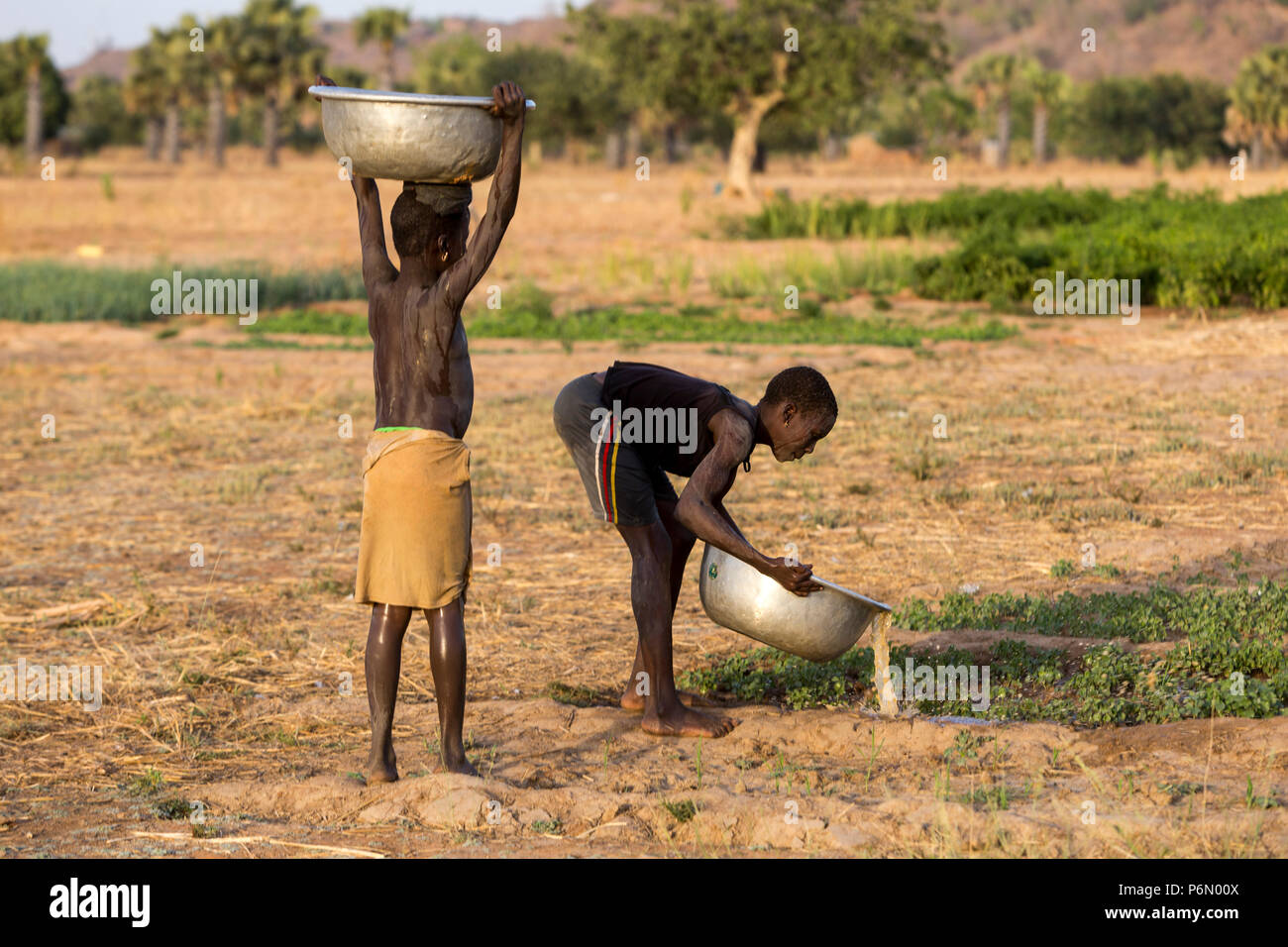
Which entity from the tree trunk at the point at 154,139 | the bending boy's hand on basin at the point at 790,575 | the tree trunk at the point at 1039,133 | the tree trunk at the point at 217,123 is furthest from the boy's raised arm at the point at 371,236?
the tree trunk at the point at 154,139

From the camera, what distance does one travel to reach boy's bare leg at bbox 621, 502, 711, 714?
17.0 ft

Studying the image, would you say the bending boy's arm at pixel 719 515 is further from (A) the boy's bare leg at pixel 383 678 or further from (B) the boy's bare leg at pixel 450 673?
(A) the boy's bare leg at pixel 383 678

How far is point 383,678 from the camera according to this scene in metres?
4.33

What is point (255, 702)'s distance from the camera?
17.5 feet

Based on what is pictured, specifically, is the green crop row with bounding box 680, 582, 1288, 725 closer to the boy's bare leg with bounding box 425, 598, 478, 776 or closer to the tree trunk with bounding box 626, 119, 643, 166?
the boy's bare leg with bounding box 425, 598, 478, 776

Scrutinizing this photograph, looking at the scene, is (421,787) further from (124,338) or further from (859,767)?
(124,338)

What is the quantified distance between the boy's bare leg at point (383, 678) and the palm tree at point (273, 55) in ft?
167

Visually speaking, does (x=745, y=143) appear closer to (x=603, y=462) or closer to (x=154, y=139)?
(x=603, y=462)

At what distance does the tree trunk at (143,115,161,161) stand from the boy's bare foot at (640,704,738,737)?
192 feet

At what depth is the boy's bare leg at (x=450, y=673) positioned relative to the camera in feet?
14.1

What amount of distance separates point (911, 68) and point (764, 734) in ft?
96.8

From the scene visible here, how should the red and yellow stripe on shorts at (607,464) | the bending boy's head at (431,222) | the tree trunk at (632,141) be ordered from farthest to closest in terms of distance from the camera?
the tree trunk at (632,141) < the red and yellow stripe on shorts at (607,464) < the bending boy's head at (431,222)

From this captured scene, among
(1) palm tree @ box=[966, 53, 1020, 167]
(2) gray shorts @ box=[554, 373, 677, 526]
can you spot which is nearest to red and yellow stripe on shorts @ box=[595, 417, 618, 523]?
(2) gray shorts @ box=[554, 373, 677, 526]

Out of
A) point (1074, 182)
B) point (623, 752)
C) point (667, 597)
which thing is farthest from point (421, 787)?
point (1074, 182)
